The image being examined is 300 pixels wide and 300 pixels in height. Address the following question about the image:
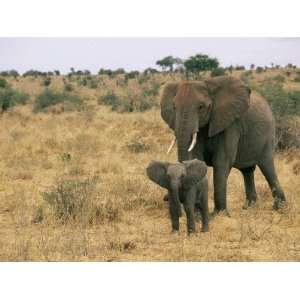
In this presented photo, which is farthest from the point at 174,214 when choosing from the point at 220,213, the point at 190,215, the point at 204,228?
the point at 220,213

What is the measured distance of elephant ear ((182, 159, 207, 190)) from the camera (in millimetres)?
6945

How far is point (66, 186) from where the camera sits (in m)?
8.36

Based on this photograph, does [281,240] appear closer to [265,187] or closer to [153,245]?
[153,245]

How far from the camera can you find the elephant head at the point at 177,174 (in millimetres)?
6845

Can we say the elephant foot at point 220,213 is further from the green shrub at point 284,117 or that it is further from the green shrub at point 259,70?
the green shrub at point 259,70

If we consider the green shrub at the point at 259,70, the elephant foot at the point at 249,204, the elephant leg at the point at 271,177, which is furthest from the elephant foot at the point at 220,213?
the green shrub at the point at 259,70

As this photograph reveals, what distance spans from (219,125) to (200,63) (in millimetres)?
33647

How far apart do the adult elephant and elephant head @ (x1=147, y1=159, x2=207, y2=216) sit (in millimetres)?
876

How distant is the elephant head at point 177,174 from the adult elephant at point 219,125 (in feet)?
2.87

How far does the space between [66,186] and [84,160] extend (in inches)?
192

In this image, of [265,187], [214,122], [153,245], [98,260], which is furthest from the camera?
[265,187]

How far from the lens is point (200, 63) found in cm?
4144

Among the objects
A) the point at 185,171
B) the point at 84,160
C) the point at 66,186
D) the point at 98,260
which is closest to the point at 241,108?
the point at 185,171

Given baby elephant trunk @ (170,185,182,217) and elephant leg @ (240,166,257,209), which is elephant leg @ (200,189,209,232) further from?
elephant leg @ (240,166,257,209)
